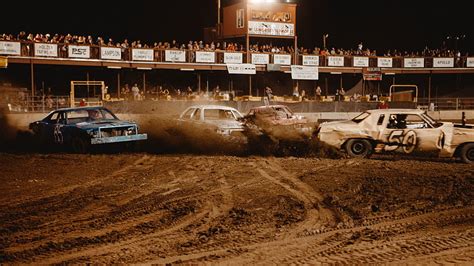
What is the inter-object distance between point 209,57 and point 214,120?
1837 centimetres

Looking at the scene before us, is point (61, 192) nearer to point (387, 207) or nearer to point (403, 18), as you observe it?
point (387, 207)

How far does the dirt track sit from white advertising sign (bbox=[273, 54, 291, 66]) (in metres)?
23.1

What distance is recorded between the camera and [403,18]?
53.7m

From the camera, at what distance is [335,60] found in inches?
1428

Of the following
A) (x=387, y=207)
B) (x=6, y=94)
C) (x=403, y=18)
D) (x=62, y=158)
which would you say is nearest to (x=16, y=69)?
(x=6, y=94)

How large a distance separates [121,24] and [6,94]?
18000 mm

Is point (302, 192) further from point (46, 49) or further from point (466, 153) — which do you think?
point (46, 49)

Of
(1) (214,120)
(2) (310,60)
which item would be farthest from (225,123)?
(2) (310,60)

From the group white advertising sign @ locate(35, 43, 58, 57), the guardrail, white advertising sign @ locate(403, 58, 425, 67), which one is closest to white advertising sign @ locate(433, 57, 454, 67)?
the guardrail

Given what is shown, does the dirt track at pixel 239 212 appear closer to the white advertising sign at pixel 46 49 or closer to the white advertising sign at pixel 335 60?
the white advertising sign at pixel 46 49

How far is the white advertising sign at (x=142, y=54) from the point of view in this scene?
102ft

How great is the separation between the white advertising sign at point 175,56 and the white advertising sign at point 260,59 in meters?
4.83

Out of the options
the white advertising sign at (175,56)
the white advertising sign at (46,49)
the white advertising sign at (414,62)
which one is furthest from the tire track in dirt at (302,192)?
the white advertising sign at (414,62)

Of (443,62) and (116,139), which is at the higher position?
(443,62)
